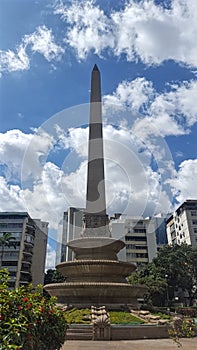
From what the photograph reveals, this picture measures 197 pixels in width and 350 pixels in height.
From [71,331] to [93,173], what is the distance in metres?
14.0

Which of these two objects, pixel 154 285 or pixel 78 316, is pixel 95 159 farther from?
pixel 154 285

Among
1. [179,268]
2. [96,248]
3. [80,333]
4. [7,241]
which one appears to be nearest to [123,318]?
[80,333]

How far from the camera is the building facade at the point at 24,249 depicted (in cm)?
5041

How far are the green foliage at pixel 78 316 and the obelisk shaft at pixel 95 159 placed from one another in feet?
31.3

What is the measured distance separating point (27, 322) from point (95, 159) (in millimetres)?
20639

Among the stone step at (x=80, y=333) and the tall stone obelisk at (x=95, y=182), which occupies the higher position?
the tall stone obelisk at (x=95, y=182)

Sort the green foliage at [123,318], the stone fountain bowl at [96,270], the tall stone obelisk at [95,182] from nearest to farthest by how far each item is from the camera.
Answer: the green foliage at [123,318], the stone fountain bowl at [96,270], the tall stone obelisk at [95,182]

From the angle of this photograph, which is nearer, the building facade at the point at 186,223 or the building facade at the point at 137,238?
the building facade at the point at 186,223

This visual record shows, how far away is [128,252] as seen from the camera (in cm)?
5988

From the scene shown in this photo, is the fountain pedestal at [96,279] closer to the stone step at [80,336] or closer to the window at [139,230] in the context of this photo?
the stone step at [80,336]

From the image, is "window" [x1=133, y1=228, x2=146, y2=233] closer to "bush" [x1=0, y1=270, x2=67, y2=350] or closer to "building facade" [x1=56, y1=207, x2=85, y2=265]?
"building facade" [x1=56, y1=207, x2=85, y2=265]

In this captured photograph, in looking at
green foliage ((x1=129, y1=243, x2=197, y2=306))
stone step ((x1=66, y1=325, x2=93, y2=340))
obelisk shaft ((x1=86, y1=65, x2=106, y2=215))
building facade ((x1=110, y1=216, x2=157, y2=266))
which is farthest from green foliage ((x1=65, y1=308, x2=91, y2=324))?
building facade ((x1=110, y1=216, x2=157, y2=266))

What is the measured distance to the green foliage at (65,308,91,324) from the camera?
12139 mm

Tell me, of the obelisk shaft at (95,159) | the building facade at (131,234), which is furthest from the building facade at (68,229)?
the obelisk shaft at (95,159)
